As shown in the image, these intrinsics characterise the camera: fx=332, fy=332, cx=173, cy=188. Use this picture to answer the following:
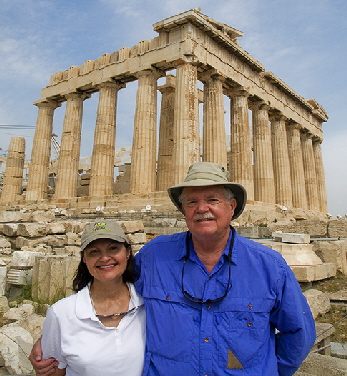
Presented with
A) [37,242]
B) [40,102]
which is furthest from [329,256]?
[40,102]

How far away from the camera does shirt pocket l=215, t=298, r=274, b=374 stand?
2.03 m

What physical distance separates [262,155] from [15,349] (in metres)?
21.2

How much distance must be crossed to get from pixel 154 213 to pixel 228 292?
12.9 meters

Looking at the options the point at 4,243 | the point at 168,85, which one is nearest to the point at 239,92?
the point at 168,85

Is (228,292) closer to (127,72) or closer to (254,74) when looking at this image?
(127,72)

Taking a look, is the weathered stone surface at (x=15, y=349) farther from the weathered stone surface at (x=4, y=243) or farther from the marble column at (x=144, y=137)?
the marble column at (x=144, y=137)

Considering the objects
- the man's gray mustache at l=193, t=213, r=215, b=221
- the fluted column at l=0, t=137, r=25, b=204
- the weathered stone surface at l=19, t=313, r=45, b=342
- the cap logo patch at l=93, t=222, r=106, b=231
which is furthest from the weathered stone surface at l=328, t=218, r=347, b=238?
the fluted column at l=0, t=137, r=25, b=204

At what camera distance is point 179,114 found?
1709cm

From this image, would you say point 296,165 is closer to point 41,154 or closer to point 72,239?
point 41,154

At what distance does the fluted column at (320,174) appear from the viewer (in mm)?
30408

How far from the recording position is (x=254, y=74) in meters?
22.5

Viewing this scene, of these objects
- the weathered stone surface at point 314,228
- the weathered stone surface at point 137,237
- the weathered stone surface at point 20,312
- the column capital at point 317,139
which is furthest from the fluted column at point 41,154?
the column capital at point 317,139

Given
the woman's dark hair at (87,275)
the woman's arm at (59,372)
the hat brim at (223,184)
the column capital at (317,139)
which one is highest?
the column capital at (317,139)

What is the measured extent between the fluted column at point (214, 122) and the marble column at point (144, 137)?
2.95 meters
